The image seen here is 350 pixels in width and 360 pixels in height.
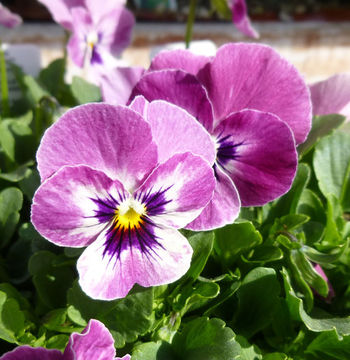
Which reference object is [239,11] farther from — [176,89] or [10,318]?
[10,318]

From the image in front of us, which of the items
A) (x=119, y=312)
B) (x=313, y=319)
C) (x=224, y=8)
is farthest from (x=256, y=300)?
(x=224, y=8)

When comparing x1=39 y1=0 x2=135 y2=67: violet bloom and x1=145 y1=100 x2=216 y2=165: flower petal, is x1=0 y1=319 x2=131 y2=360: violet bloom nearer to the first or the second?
x1=145 y1=100 x2=216 y2=165: flower petal

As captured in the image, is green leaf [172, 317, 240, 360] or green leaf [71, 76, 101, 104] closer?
green leaf [172, 317, 240, 360]

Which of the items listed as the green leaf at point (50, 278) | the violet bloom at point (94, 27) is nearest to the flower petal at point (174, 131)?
the green leaf at point (50, 278)

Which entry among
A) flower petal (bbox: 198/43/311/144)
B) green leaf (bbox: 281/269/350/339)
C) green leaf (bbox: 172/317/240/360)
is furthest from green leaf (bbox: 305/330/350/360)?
flower petal (bbox: 198/43/311/144)

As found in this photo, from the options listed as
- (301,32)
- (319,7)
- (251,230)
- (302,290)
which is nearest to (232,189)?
(251,230)
